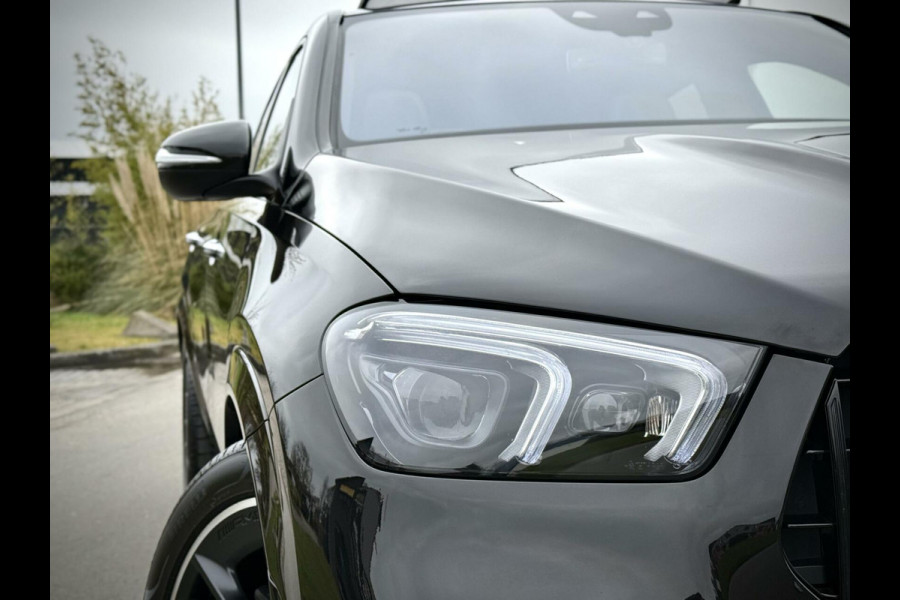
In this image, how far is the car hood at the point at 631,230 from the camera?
2.97 feet

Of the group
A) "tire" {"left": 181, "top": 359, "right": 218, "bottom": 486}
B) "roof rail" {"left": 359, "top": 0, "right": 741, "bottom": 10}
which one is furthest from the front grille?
"tire" {"left": 181, "top": 359, "right": 218, "bottom": 486}

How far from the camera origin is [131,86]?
9000mm

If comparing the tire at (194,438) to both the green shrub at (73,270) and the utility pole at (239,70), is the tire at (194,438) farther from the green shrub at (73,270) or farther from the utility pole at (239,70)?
the utility pole at (239,70)

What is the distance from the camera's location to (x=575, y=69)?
203 cm

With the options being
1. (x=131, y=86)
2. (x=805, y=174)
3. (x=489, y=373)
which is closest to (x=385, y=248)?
(x=489, y=373)

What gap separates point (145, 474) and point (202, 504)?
2.71m

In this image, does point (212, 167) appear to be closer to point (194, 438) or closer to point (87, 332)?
point (194, 438)

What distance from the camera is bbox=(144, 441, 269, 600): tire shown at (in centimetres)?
118

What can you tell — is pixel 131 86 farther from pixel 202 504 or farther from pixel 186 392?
pixel 202 504

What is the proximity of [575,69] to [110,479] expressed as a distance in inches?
109

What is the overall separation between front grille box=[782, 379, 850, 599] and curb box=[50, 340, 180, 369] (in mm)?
6445

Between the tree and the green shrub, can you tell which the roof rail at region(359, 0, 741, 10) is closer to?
the tree

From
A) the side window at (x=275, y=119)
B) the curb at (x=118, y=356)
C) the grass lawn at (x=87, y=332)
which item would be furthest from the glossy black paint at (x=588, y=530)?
the grass lawn at (x=87, y=332)

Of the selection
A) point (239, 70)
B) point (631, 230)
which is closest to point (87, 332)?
point (239, 70)
